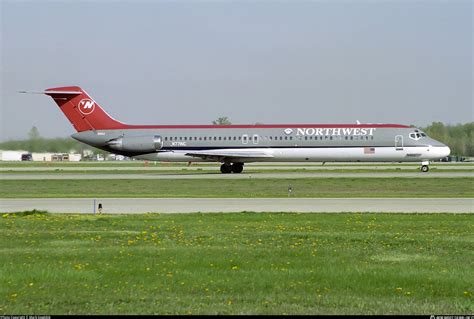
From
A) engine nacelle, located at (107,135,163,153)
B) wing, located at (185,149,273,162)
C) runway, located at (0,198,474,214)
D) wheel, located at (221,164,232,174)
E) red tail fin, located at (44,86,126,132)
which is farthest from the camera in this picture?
red tail fin, located at (44,86,126,132)

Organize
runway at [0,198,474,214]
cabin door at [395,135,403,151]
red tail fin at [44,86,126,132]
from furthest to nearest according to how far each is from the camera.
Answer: red tail fin at [44,86,126,132], cabin door at [395,135,403,151], runway at [0,198,474,214]

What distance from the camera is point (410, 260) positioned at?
13.2 metres

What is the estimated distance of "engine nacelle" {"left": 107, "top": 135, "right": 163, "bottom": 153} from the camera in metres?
55.7

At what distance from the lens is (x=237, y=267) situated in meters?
12.4

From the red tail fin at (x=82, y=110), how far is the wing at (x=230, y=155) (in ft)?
25.7

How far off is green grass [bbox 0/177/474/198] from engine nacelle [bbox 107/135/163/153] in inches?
436

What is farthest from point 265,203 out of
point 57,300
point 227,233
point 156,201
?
point 57,300

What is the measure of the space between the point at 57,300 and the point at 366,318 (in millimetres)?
4359

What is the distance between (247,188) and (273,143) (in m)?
18.2

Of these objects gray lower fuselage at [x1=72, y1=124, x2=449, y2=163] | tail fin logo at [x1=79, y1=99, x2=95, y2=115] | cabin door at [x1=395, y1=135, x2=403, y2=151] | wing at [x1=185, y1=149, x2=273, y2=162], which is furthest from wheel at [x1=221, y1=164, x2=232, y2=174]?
cabin door at [x1=395, y1=135, x2=403, y2=151]

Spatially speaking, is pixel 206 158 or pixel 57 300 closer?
pixel 57 300

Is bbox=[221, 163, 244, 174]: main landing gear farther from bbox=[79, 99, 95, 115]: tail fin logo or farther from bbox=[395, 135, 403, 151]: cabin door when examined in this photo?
bbox=[395, 135, 403, 151]: cabin door

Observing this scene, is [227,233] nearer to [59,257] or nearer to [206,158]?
[59,257]

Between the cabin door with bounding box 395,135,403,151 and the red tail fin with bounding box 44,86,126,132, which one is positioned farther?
the red tail fin with bounding box 44,86,126,132
